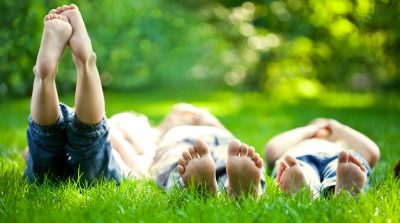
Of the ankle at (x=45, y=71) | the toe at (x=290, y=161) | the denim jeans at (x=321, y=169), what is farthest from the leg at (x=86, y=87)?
the denim jeans at (x=321, y=169)

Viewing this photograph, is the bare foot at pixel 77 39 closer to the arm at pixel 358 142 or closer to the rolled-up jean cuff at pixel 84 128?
the rolled-up jean cuff at pixel 84 128

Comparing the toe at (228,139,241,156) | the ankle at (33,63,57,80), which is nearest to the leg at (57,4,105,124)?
the ankle at (33,63,57,80)

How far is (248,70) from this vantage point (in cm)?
816

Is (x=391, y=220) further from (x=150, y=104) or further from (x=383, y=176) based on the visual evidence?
(x=150, y=104)

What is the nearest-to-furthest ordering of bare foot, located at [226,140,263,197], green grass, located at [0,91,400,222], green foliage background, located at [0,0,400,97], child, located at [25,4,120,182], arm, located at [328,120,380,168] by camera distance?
green grass, located at [0,91,400,222] < bare foot, located at [226,140,263,197] < child, located at [25,4,120,182] < arm, located at [328,120,380,168] < green foliage background, located at [0,0,400,97]

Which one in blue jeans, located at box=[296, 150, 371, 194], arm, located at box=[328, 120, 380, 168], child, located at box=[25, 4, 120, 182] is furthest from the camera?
arm, located at box=[328, 120, 380, 168]

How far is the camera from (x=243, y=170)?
74.6 inches

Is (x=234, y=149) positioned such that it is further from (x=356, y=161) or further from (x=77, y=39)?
(x=77, y=39)

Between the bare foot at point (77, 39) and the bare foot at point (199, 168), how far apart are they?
536 mm

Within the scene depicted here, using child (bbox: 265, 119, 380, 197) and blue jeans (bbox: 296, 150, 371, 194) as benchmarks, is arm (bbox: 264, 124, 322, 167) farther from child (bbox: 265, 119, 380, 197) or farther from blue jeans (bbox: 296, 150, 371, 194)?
blue jeans (bbox: 296, 150, 371, 194)

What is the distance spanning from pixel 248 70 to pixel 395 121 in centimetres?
345

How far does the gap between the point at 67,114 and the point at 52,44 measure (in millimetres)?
278

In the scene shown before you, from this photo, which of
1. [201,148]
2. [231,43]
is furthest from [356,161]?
[231,43]

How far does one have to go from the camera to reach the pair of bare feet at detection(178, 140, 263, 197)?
1.90 m
